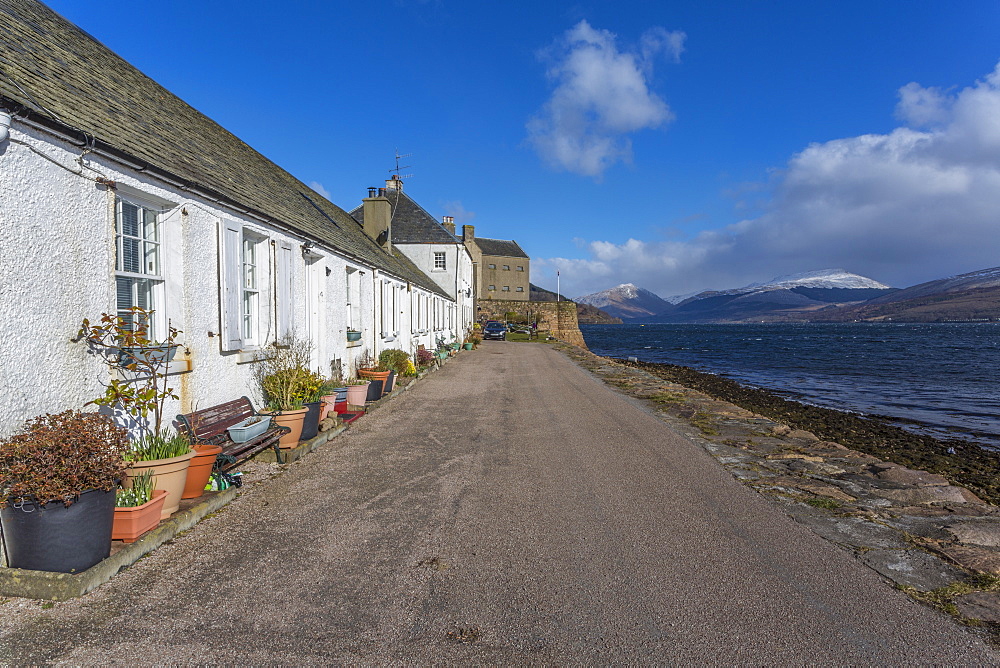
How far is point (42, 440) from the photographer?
12.3 feet

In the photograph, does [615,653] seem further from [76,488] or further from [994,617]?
[76,488]

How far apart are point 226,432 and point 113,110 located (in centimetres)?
402

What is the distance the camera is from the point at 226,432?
7016 millimetres

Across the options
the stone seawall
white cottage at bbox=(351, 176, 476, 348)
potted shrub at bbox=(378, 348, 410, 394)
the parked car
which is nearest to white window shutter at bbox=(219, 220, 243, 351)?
potted shrub at bbox=(378, 348, 410, 394)

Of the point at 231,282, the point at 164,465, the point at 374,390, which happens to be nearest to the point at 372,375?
the point at 374,390

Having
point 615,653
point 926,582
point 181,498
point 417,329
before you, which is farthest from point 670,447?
point 417,329

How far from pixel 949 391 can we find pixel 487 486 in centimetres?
2733

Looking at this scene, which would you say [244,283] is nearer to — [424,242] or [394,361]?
[394,361]

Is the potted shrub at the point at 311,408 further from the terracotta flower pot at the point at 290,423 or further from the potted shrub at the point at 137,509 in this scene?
the potted shrub at the point at 137,509

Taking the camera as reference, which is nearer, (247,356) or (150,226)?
(150,226)

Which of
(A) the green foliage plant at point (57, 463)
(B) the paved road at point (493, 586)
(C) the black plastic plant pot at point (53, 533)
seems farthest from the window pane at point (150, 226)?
(C) the black plastic plant pot at point (53, 533)

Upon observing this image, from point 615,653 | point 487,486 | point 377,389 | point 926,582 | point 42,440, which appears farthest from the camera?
point 377,389

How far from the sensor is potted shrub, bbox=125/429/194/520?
4664mm

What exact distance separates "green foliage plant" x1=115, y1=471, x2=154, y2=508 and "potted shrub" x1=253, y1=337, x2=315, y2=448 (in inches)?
119
